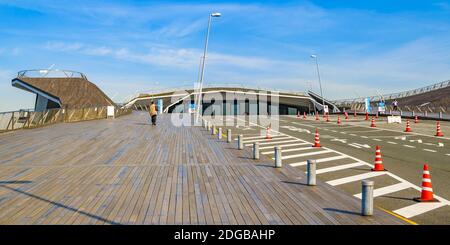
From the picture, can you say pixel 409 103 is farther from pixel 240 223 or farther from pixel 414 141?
pixel 240 223

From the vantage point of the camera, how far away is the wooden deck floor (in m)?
7.81

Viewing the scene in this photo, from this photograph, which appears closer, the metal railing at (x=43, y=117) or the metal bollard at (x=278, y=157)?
the metal bollard at (x=278, y=157)

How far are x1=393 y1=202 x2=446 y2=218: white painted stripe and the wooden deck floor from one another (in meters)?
0.89

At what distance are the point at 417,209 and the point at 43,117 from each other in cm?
2967

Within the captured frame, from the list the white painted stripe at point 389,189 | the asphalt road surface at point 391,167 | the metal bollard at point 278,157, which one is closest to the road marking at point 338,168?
the asphalt road surface at point 391,167

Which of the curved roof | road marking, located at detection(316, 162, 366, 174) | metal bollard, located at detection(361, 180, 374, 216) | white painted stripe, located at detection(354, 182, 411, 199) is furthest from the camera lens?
the curved roof

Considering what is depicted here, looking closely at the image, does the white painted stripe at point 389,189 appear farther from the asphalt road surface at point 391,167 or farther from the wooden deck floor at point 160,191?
the wooden deck floor at point 160,191

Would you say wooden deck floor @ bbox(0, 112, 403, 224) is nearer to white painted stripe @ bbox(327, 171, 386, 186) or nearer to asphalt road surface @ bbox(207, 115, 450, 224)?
white painted stripe @ bbox(327, 171, 386, 186)

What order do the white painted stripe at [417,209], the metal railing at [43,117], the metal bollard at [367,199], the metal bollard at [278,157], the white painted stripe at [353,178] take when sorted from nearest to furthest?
the metal bollard at [367,199], the white painted stripe at [417,209], the white painted stripe at [353,178], the metal bollard at [278,157], the metal railing at [43,117]

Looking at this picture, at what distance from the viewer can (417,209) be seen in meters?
9.30

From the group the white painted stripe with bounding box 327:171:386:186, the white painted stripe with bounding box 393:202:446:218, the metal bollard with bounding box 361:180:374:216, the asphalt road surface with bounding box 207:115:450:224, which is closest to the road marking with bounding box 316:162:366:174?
the asphalt road surface with bounding box 207:115:450:224

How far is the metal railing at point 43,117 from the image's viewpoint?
26831 mm

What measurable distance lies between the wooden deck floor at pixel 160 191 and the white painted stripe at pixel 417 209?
0.89 metres

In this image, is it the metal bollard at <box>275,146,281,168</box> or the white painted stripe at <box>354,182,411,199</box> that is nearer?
the white painted stripe at <box>354,182,411,199</box>
